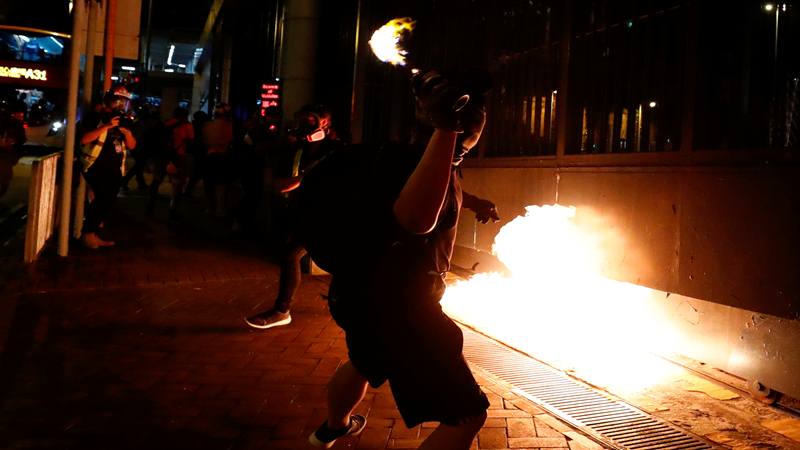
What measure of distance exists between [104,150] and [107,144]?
86 mm

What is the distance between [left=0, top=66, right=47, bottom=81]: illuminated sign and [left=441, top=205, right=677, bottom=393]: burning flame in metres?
21.3

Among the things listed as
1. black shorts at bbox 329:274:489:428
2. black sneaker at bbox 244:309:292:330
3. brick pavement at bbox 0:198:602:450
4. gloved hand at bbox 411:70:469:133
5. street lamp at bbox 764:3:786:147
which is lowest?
brick pavement at bbox 0:198:602:450

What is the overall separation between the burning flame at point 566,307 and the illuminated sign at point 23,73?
21343 mm

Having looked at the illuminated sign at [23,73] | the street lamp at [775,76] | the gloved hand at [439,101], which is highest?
the illuminated sign at [23,73]

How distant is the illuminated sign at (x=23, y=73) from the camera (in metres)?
23.2

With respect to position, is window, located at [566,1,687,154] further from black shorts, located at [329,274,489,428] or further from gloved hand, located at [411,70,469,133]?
gloved hand, located at [411,70,469,133]

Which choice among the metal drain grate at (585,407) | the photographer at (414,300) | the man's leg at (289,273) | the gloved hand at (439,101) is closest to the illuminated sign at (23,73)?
the man's leg at (289,273)

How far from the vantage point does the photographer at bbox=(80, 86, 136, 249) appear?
832 centimetres

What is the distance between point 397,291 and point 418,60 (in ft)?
24.8

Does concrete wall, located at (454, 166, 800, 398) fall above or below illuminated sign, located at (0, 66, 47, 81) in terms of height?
below

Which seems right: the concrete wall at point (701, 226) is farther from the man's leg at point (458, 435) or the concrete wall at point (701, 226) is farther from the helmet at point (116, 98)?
the helmet at point (116, 98)

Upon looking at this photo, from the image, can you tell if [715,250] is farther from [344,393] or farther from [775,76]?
[344,393]

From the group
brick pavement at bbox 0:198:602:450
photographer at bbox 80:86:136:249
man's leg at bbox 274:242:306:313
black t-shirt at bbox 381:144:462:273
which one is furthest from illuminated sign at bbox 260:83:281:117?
black t-shirt at bbox 381:144:462:273

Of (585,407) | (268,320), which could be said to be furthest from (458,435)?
(268,320)
